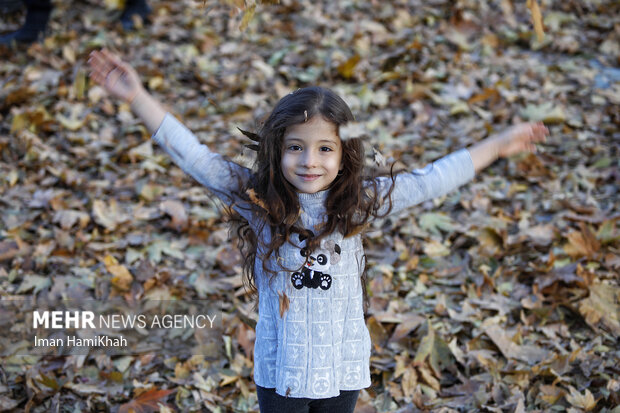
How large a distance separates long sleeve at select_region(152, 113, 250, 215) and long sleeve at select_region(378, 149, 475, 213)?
509 mm

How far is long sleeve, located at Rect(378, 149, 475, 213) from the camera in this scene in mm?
2053

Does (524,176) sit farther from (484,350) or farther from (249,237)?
(249,237)

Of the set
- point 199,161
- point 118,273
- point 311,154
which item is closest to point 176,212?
point 118,273

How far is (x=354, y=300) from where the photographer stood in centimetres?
202

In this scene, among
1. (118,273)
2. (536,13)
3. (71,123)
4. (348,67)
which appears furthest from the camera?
(348,67)

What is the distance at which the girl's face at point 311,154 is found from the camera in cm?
192

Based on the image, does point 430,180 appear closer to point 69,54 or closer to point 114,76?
point 114,76

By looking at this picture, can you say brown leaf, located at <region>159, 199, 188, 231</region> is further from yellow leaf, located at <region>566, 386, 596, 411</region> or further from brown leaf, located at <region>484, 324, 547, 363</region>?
yellow leaf, located at <region>566, 386, 596, 411</region>

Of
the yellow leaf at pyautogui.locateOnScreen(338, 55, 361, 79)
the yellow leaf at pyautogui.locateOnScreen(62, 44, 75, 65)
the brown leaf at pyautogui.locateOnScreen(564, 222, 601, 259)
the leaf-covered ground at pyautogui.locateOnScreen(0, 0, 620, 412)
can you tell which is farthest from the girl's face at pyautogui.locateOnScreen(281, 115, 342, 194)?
the yellow leaf at pyautogui.locateOnScreen(62, 44, 75, 65)

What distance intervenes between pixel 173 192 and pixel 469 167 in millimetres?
2734

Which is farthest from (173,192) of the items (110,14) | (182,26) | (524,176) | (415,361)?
(110,14)

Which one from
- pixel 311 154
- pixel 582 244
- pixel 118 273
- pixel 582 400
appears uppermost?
pixel 311 154

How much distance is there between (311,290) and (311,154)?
17.3 inches

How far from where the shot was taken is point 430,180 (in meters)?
2.05
